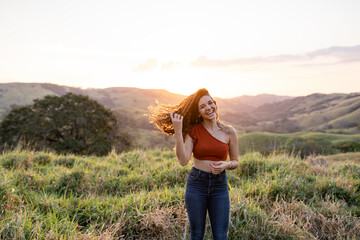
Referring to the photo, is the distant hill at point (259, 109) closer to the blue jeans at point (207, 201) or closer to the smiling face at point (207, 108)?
the smiling face at point (207, 108)

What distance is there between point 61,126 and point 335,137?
1591 inches

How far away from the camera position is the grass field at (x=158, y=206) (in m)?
3.42

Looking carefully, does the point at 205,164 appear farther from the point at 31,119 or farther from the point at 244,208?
the point at 31,119

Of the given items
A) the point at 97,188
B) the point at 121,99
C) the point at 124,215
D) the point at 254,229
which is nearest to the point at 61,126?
the point at 97,188

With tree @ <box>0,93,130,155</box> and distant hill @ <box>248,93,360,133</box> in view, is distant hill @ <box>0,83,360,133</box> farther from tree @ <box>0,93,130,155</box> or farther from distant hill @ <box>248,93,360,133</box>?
tree @ <box>0,93,130,155</box>

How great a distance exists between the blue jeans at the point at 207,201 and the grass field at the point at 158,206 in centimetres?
73

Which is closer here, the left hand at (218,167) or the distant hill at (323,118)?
the left hand at (218,167)

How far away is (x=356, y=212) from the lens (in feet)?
14.6

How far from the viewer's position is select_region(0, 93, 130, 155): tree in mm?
15047

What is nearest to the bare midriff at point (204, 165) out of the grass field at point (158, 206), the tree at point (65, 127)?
the grass field at point (158, 206)

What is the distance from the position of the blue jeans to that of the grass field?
731 mm

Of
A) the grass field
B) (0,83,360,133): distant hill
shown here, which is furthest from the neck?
(0,83,360,133): distant hill

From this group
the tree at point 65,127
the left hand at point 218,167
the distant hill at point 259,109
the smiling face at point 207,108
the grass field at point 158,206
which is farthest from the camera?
the distant hill at point 259,109

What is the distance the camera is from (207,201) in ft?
9.48
